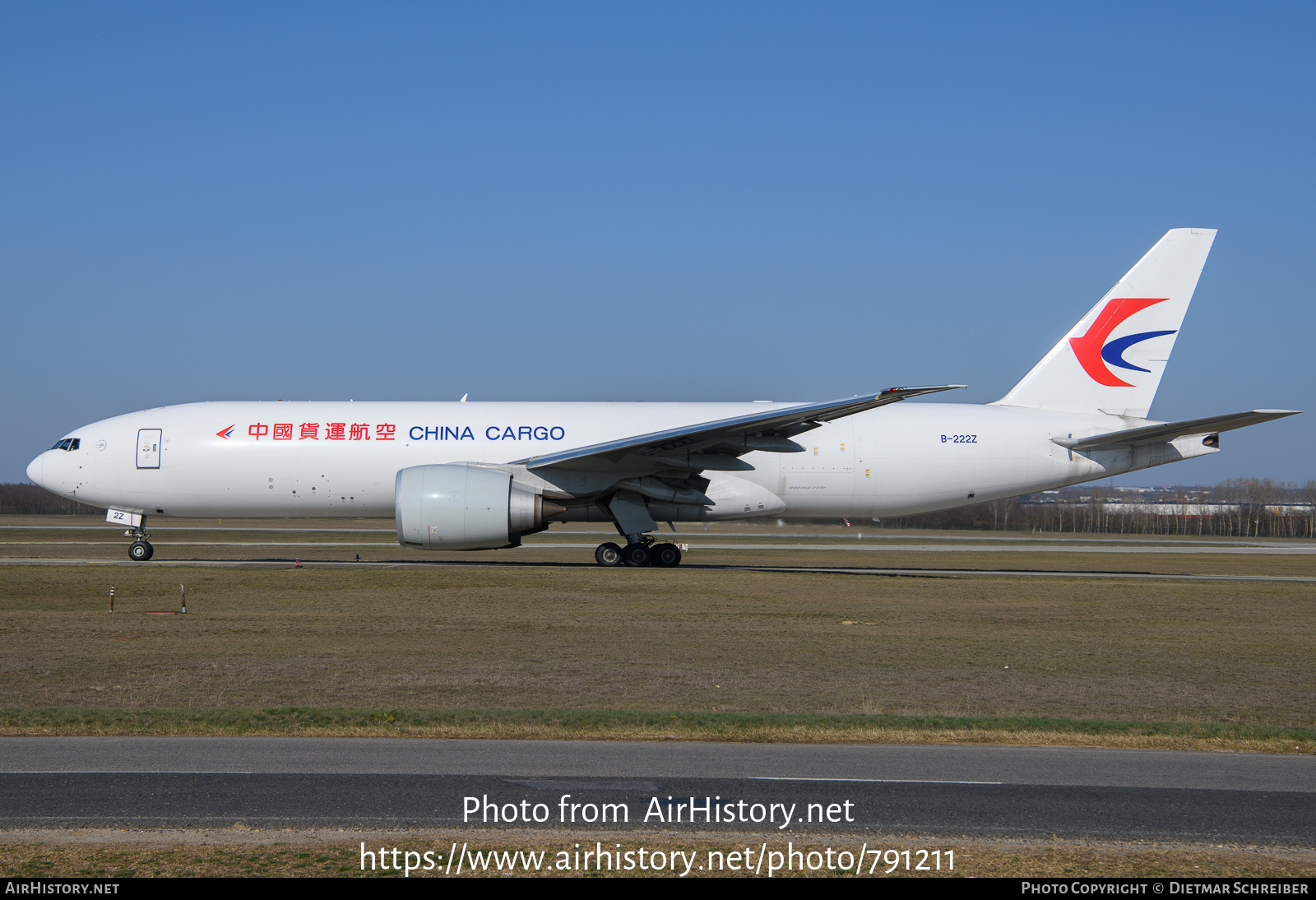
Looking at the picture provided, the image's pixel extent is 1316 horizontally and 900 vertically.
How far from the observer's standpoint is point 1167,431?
23.8m

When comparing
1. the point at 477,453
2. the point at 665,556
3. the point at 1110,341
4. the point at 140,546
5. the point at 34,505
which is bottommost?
the point at 665,556

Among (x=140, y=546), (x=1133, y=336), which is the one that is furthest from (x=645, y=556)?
(x=1133, y=336)

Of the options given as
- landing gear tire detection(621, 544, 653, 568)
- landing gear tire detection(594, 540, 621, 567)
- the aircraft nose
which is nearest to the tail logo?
landing gear tire detection(621, 544, 653, 568)

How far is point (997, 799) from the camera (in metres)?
6.41

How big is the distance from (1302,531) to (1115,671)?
8885 cm

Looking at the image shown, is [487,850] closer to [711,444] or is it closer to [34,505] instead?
[711,444]

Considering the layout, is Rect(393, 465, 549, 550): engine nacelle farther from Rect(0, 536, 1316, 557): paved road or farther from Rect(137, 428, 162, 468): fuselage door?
Rect(0, 536, 1316, 557): paved road

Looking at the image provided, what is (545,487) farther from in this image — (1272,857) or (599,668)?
(1272,857)

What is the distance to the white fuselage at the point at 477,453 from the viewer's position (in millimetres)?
24828

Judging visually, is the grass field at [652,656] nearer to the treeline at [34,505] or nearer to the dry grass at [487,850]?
the dry grass at [487,850]

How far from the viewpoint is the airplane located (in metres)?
24.7

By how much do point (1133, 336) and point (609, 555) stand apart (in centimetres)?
1402

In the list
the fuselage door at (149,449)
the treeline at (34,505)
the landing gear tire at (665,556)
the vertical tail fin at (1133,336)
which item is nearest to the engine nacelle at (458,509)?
the landing gear tire at (665,556)
